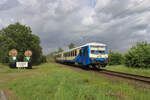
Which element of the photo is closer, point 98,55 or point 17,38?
point 98,55

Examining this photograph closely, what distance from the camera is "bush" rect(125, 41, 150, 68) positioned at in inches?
663

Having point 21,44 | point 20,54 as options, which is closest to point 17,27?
point 21,44

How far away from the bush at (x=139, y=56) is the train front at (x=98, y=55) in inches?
167

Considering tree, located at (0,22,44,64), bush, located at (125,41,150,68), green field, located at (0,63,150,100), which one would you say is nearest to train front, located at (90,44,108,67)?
bush, located at (125,41,150,68)

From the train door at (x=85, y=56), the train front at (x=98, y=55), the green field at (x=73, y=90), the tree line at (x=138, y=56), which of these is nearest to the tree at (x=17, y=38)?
the train door at (x=85, y=56)

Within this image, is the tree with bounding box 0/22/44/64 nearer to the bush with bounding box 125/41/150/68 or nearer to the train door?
the train door

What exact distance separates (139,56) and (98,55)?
5.79 meters

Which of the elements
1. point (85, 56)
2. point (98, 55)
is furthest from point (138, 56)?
point (85, 56)

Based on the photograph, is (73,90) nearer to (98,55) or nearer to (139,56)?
(98,55)

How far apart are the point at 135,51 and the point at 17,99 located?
16688mm

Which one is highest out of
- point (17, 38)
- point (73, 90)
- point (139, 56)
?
point (17, 38)

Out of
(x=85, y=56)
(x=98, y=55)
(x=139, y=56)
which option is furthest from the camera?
(x=139, y=56)

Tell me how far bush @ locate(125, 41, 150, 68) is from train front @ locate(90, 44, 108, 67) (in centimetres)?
424

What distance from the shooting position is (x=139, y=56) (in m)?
Result: 17.3
